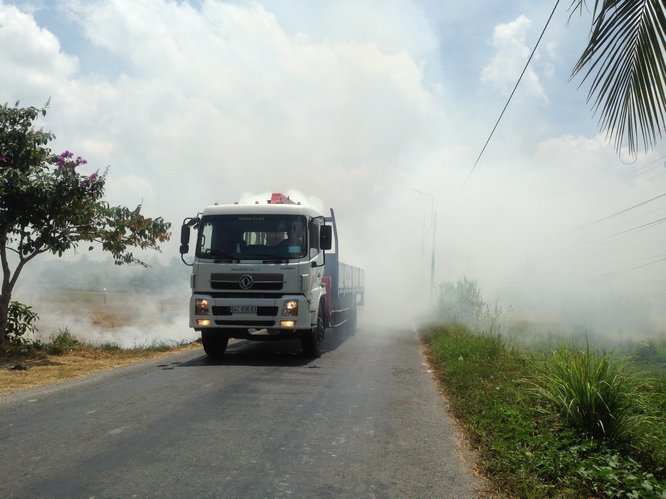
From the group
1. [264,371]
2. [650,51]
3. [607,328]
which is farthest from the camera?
[607,328]

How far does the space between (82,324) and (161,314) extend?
7.64 meters

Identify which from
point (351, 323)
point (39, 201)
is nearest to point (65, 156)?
point (39, 201)

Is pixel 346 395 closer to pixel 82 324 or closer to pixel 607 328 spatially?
pixel 82 324

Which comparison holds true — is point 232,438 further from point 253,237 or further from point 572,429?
point 253,237

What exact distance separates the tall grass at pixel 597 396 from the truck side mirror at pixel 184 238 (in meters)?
7.11

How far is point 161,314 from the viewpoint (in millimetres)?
31438

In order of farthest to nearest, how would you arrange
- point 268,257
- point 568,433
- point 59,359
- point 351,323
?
point 351,323 < point 59,359 < point 268,257 < point 568,433

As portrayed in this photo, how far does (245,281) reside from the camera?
10.0 meters

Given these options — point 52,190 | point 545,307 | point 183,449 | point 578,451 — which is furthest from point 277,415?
point 545,307

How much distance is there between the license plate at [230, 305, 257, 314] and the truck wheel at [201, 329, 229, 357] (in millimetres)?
785

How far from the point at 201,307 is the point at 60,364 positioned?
3.04 meters

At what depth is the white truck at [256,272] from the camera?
32.9ft

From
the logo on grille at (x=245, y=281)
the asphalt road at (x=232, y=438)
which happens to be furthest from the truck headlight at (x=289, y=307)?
the asphalt road at (x=232, y=438)

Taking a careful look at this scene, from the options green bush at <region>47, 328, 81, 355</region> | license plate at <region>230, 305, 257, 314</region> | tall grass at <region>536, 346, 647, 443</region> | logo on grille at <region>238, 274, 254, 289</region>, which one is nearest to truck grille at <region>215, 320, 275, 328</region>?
license plate at <region>230, 305, 257, 314</region>
